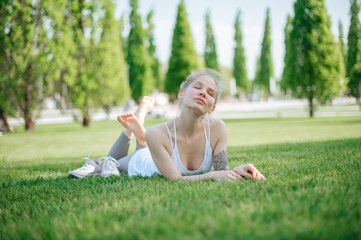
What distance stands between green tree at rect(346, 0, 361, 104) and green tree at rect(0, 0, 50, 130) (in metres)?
29.4

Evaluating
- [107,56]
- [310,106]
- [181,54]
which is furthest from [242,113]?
[107,56]

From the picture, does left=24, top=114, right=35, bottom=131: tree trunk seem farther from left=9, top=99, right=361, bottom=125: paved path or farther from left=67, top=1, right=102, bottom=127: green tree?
left=67, top=1, right=102, bottom=127: green tree

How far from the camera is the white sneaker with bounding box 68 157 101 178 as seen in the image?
369 centimetres

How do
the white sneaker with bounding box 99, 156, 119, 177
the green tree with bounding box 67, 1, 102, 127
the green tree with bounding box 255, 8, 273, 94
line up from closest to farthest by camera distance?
the white sneaker with bounding box 99, 156, 119, 177 < the green tree with bounding box 67, 1, 102, 127 < the green tree with bounding box 255, 8, 273, 94

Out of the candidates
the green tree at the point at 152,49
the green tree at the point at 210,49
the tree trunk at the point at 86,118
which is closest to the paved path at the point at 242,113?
the tree trunk at the point at 86,118

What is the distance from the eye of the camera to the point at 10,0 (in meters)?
13.4

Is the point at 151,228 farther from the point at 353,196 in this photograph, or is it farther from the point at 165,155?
the point at 353,196

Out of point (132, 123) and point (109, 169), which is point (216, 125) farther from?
point (109, 169)

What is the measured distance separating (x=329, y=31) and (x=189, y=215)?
72.7ft

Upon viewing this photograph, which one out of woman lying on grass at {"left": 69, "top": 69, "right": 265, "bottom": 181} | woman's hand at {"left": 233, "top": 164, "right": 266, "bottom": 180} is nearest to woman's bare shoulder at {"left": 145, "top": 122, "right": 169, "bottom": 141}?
woman lying on grass at {"left": 69, "top": 69, "right": 265, "bottom": 181}

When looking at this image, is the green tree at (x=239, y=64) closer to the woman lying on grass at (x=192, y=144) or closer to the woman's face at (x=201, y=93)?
the woman lying on grass at (x=192, y=144)

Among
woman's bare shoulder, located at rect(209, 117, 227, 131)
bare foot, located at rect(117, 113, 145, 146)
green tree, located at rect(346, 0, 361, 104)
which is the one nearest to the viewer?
woman's bare shoulder, located at rect(209, 117, 227, 131)

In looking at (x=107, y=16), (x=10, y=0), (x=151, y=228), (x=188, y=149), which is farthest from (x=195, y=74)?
(x=107, y=16)

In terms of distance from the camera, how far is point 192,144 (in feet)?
10.2
